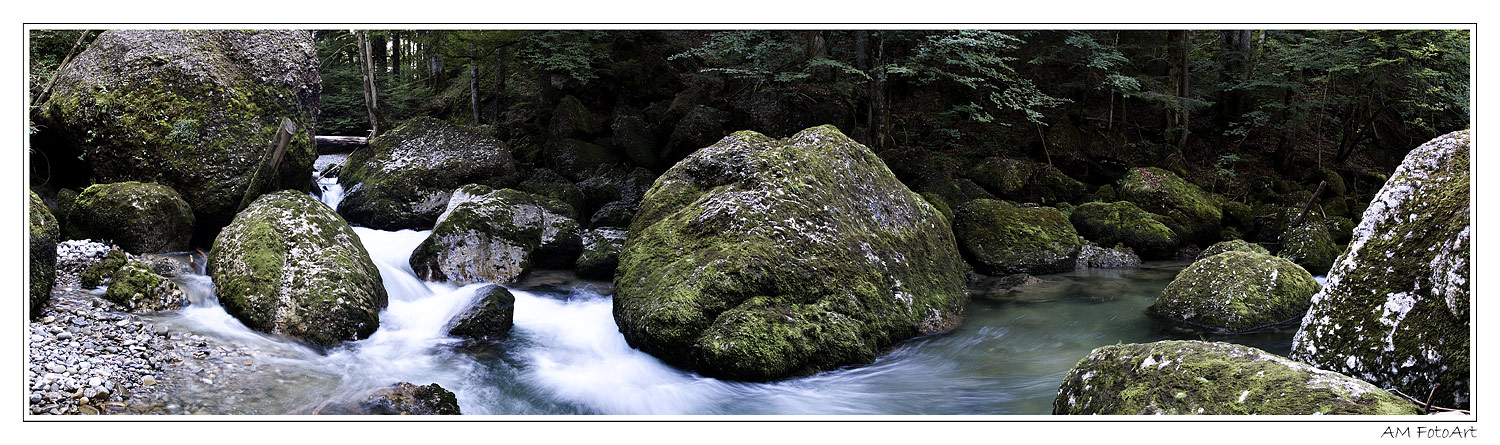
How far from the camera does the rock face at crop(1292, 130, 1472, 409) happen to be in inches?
135

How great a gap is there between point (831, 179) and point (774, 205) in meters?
1.07

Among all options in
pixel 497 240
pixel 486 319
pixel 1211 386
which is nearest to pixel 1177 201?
pixel 1211 386

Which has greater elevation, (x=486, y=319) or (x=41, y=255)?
(x=41, y=255)

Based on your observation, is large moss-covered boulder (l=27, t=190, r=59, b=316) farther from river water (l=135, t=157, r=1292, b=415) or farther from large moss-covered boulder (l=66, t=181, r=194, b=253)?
large moss-covered boulder (l=66, t=181, r=194, b=253)

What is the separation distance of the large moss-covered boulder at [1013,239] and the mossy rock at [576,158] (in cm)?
623

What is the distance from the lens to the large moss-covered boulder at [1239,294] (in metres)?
6.84

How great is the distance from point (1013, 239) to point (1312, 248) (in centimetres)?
426

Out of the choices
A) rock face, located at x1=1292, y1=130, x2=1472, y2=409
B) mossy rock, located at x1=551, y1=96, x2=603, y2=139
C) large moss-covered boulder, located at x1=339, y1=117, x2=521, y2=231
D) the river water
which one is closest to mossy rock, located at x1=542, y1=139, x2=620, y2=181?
mossy rock, located at x1=551, y1=96, x2=603, y2=139

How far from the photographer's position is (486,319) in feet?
20.8

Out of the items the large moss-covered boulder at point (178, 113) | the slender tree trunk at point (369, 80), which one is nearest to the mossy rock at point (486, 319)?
the large moss-covered boulder at point (178, 113)

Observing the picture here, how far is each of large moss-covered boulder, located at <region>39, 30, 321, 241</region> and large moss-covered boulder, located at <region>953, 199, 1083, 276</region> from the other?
8605mm

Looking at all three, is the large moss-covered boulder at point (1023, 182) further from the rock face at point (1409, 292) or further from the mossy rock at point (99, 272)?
the mossy rock at point (99, 272)

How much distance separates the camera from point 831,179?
7.38 m

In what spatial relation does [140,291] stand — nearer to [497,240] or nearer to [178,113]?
[497,240]
